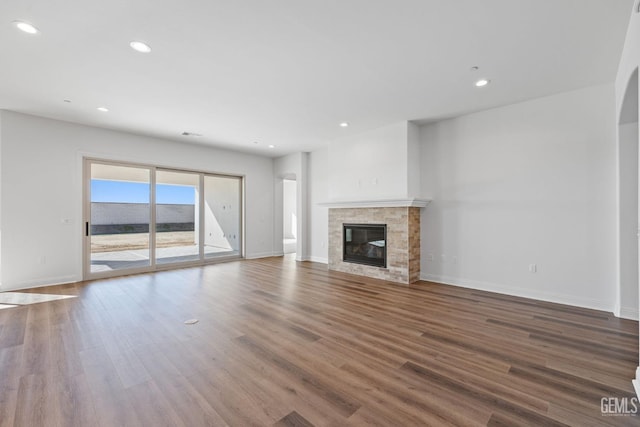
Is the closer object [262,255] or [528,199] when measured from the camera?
[528,199]

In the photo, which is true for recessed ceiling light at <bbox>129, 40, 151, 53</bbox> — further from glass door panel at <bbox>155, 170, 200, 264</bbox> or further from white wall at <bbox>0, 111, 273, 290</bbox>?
glass door panel at <bbox>155, 170, 200, 264</bbox>

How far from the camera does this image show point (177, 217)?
21.5 feet

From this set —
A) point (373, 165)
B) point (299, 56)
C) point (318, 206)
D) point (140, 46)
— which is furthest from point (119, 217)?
point (373, 165)

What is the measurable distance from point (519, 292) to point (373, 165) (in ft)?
10.7

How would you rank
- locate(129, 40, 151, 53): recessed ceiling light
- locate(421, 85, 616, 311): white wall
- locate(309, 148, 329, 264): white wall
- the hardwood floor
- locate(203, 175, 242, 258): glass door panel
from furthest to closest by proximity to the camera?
locate(309, 148, 329, 264): white wall → locate(203, 175, 242, 258): glass door panel → locate(421, 85, 616, 311): white wall → locate(129, 40, 151, 53): recessed ceiling light → the hardwood floor

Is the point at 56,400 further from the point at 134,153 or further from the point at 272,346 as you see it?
the point at 134,153

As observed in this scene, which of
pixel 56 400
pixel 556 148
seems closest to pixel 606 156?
pixel 556 148

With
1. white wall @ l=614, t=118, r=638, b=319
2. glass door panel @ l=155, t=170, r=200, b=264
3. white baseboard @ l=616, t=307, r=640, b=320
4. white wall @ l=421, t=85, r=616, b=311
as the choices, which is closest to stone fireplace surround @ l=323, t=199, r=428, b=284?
white wall @ l=421, t=85, r=616, b=311

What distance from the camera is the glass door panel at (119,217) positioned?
552 centimetres

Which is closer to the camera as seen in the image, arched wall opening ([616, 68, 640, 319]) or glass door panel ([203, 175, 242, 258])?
arched wall opening ([616, 68, 640, 319])

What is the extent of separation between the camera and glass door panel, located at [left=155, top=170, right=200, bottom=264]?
20.7 feet

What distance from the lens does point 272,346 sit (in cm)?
266

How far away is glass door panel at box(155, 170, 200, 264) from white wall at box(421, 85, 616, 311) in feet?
A: 17.6

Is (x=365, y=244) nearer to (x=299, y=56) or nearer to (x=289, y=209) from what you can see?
(x=299, y=56)
